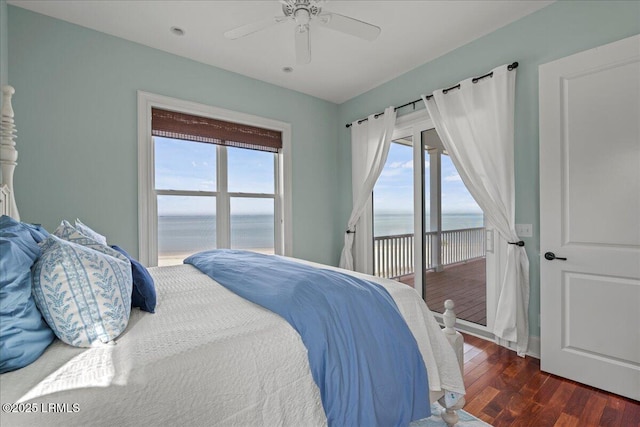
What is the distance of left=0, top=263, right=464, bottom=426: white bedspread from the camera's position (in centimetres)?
75

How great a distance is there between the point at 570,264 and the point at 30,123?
428cm

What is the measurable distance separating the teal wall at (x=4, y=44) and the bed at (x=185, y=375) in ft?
7.43

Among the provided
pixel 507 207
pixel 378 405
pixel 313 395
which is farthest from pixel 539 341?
pixel 313 395

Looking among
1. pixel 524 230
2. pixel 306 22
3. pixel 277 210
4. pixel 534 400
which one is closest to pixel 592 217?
pixel 524 230

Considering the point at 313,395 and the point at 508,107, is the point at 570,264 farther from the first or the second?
the point at 313,395

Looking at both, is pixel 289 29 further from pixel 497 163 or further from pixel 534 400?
pixel 534 400

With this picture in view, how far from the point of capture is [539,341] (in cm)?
232

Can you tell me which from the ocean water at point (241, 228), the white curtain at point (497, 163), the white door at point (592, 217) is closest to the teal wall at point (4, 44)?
the ocean water at point (241, 228)

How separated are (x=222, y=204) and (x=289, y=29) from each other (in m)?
1.96

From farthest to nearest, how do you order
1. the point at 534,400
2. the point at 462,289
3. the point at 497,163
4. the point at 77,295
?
the point at 462,289 < the point at 497,163 < the point at 534,400 < the point at 77,295

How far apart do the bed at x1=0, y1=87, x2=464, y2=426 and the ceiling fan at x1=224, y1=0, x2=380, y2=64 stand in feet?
5.86

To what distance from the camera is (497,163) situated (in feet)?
8.22

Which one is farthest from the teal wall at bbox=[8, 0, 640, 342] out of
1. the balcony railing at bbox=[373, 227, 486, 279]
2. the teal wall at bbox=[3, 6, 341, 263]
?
the balcony railing at bbox=[373, 227, 486, 279]

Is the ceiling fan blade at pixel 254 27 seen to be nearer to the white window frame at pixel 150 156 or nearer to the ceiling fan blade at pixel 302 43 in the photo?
the ceiling fan blade at pixel 302 43
